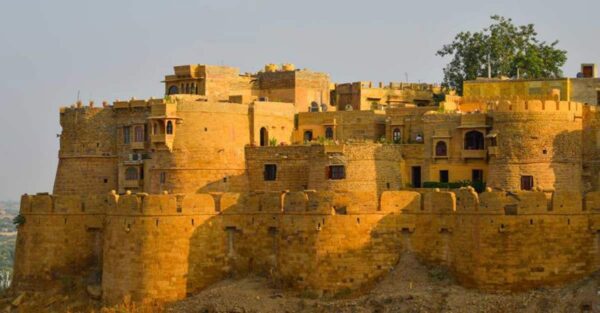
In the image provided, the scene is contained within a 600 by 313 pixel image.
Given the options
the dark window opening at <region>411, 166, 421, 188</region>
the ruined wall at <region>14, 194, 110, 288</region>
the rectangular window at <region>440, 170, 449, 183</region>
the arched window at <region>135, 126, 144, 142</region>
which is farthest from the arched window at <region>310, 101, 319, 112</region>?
the ruined wall at <region>14, 194, 110, 288</region>

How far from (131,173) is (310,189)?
8.42 meters

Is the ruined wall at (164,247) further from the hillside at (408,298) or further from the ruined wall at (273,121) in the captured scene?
the ruined wall at (273,121)

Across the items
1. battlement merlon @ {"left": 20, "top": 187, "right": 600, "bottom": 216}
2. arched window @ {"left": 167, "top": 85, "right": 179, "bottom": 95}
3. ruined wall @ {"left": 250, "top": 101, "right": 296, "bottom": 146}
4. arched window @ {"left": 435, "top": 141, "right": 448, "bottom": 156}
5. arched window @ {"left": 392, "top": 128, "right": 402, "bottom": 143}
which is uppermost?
arched window @ {"left": 167, "top": 85, "right": 179, "bottom": 95}

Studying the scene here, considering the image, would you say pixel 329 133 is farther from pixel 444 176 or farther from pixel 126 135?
pixel 126 135

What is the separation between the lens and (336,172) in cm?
4925

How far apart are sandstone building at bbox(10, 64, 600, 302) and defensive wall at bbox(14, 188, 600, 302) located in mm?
49

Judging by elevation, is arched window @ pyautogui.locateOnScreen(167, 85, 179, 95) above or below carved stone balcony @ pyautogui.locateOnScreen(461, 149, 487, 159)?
above

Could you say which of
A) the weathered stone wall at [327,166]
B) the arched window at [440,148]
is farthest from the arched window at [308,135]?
the arched window at [440,148]

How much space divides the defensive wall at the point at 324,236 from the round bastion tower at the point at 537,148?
4898 millimetres

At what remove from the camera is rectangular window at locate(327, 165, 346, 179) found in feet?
161

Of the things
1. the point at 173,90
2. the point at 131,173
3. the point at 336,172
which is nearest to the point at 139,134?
the point at 131,173

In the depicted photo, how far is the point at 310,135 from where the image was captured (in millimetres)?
55125

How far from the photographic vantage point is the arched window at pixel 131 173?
53.2m

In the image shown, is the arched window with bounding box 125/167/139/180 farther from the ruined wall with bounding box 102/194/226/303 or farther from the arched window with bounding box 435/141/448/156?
the arched window with bounding box 435/141/448/156
